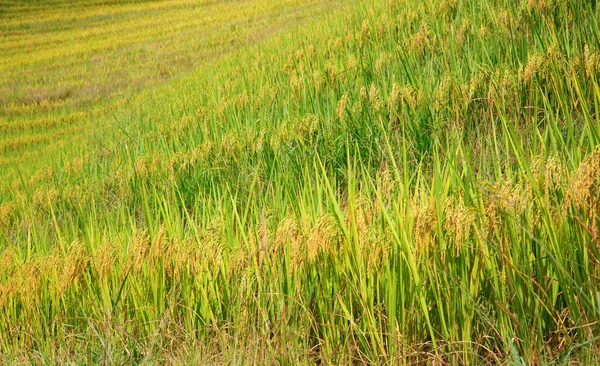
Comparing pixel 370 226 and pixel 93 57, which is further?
pixel 93 57

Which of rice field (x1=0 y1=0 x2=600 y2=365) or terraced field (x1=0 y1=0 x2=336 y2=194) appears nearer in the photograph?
rice field (x1=0 y1=0 x2=600 y2=365)

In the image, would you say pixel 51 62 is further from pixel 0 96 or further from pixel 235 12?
pixel 235 12

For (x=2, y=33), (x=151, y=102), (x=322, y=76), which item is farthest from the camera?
(x=2, y=33)

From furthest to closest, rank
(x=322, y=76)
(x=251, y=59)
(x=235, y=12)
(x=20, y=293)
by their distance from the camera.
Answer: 1. (x=235, y=12)
2. (x=251, y=59)
3. (x=322, y=76)
4. (x=20, y=293)

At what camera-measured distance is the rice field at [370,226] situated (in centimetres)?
139

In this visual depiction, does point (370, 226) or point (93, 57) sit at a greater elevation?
point (370, 226)

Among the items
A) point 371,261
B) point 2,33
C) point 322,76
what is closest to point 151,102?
point 322,76

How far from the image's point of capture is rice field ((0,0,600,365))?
1.39m

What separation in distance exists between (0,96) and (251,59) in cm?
793

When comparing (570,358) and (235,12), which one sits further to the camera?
(235,12)

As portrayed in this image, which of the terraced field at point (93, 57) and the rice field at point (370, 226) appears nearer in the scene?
the rice field at point (370, 226)

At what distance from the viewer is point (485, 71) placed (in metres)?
2.56

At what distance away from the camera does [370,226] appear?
160 centimetres

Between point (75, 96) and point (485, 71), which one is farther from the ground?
point (485, 71)
